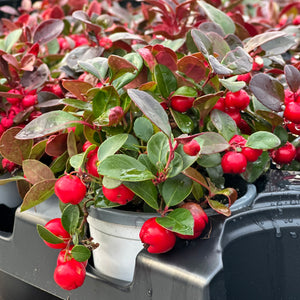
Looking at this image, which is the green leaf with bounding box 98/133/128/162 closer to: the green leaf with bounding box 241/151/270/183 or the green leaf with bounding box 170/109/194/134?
the green leaf with bounding box 170/109/194/134

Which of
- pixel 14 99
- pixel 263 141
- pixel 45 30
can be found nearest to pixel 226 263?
pixel 263 141

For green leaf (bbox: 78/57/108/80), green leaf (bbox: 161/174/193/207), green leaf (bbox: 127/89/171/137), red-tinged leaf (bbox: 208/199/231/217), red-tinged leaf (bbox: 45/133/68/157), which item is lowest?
red-tinged leaf (bbox: 208/199/231/217)

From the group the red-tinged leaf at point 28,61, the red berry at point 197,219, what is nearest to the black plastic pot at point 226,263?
the red berry at point 197,219

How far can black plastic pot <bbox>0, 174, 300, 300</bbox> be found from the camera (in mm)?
600

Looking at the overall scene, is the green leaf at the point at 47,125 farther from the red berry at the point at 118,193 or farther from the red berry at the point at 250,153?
the red berry at the point at 250,153

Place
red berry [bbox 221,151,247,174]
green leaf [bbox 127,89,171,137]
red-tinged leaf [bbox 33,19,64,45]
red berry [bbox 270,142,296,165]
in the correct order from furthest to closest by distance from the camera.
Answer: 1. red-tinged leaf [bbox 33,19,64,45]
2. red berry [bbox 270,142,296,165]
3. red berry [bbox 221,151,247,174]
4. green leaf [bbox 127,89,171,137]

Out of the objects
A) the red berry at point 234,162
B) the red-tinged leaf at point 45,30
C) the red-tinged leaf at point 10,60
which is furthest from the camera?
the red-tinged leaf at point 45,30

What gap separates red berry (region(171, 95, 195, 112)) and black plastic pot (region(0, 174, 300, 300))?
173 mm

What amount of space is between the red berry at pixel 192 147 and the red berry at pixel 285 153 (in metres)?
0.24

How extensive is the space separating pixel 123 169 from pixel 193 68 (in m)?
0.22

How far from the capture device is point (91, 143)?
28.9 inches

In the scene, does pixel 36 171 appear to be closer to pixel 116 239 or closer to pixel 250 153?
pixel 116 239

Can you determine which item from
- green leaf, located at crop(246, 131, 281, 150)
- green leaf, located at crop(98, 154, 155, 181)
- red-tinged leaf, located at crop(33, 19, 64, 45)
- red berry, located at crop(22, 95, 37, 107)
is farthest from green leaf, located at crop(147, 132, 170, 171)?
red-tinged leaf, located at crop(33, 19, 64, 45)

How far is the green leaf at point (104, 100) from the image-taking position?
2.28 ft
